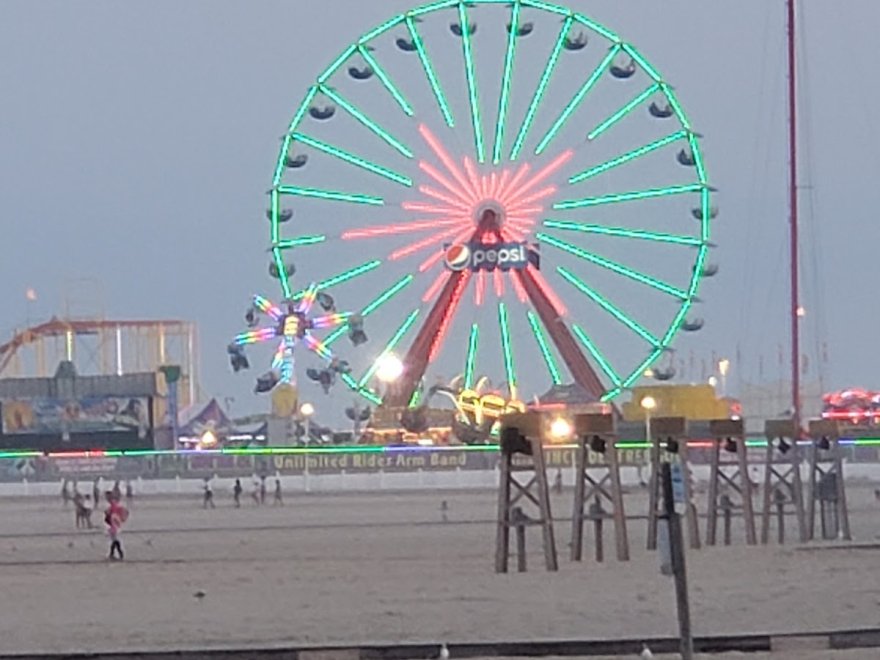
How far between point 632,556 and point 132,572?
21.7 feet

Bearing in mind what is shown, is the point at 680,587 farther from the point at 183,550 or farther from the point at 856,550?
the point at 183,550

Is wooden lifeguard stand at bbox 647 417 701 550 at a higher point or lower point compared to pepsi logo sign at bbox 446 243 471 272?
lower

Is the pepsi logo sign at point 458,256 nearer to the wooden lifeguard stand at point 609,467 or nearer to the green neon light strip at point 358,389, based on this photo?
the green neon light strip at point 358,389

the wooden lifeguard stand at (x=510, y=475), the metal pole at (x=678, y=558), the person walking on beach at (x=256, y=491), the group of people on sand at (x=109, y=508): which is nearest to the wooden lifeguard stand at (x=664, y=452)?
the wooden lifeguard stand at (x=510, y=475)

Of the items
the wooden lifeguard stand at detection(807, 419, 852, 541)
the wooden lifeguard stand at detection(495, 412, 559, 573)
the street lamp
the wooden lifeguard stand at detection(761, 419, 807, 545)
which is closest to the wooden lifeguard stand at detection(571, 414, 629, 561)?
the wooden lifeguard stand at detection(495, 412, 559, 573)

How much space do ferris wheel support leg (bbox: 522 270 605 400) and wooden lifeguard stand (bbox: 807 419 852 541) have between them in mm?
27085

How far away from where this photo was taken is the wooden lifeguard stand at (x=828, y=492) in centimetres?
3353

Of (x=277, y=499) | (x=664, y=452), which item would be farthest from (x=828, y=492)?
(x=277, y=499)

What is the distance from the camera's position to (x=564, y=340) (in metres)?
66.0

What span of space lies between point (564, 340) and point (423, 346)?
13.7ft

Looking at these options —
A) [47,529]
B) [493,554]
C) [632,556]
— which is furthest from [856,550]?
[47,529]

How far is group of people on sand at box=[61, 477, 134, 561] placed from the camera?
33.2 m

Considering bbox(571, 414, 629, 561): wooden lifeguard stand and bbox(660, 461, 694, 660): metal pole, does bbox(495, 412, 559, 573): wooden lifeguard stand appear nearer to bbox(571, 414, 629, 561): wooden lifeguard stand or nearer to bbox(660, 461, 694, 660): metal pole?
bbox(571, 414, 629, 561): wooden lifeguard stand

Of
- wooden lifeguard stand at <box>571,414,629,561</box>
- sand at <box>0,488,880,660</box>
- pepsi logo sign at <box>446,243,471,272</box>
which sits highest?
pepsi logo sign at <box>446,243,471,272</box>
